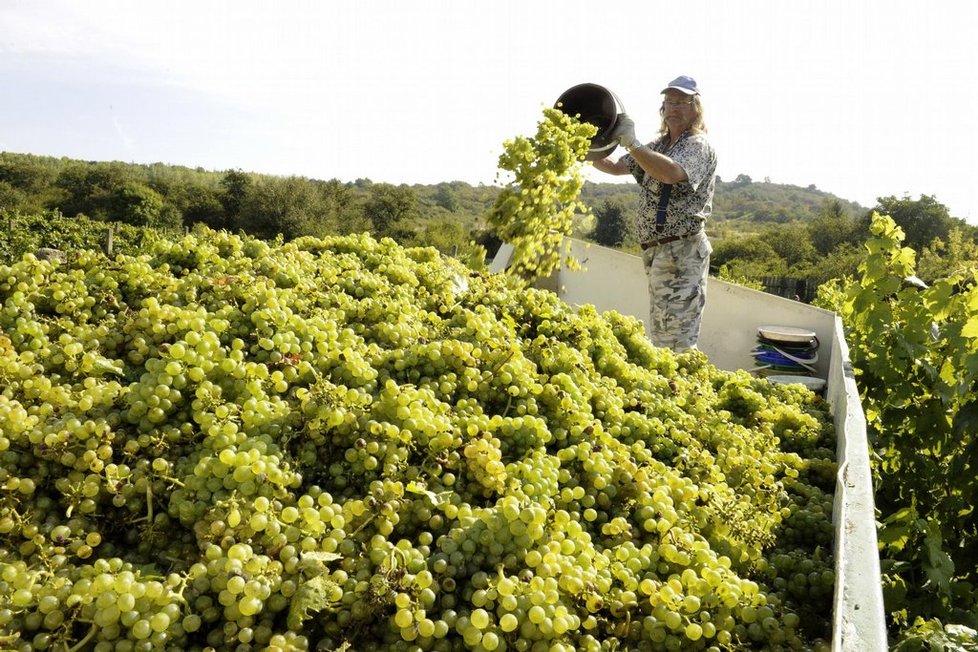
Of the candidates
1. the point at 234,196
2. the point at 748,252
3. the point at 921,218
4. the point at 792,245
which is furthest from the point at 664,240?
the point at 234,196

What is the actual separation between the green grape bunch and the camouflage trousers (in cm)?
115

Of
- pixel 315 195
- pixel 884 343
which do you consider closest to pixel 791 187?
pixel 315 195

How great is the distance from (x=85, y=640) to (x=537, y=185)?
3.00m

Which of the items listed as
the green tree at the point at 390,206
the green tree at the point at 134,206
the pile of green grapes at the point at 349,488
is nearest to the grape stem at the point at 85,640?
the pile of green grapes at the point at 349,488

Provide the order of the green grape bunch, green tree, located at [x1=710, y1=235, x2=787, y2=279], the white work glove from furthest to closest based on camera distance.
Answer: green tree, located at [x1=710, y1=235, x2=787, y2=279] < the white work glove < the green grape bunch

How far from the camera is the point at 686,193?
4.53 m

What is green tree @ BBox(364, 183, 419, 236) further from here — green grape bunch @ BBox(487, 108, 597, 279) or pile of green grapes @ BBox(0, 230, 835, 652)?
pile of green grapes @ BBox(0, 230, 835, 652)

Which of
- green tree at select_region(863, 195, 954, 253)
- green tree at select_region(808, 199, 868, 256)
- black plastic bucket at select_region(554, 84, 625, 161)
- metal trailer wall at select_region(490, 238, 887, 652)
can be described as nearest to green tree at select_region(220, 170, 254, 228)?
green tree at select_region(808, 199, 868, 256)

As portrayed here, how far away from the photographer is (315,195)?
61.7m

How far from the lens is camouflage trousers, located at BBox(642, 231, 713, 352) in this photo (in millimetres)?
4637

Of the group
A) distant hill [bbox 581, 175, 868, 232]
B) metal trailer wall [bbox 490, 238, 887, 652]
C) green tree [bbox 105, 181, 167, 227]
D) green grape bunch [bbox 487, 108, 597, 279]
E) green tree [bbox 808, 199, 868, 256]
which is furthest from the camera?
distant hill [bbox 581, 175, 868, 232]

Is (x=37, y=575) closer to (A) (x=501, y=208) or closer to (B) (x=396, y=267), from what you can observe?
(B) (x=396, y=267)

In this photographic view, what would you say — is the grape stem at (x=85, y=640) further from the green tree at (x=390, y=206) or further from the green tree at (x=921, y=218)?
the green tree at (x=390, y=206)

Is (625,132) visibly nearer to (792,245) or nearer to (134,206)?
(792,245)
